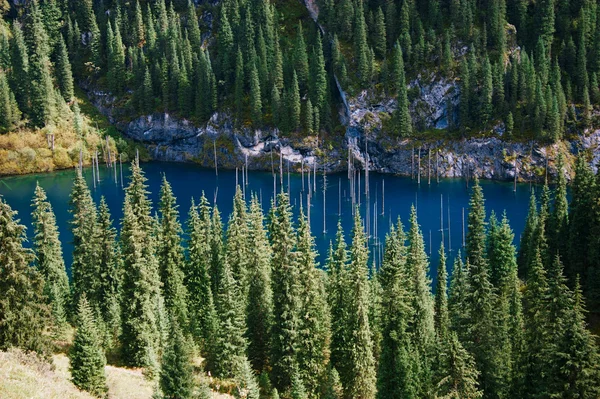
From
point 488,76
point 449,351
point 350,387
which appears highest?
point 488,76

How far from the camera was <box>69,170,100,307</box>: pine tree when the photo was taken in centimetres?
5941

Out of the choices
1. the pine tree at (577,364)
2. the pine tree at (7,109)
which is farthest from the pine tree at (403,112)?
the pine tree at (577,364)

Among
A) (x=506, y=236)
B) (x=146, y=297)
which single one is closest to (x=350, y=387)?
(x=146, y=297)

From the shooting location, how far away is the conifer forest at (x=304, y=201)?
142 feet

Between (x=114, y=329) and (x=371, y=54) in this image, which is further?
(x=371, y=54)

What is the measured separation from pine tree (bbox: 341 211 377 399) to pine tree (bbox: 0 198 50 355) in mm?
24157

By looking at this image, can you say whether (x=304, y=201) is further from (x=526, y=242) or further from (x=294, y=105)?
(x=526, y=242)

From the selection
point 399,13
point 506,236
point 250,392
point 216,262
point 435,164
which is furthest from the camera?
point 399,13

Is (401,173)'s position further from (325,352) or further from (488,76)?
(325,352)

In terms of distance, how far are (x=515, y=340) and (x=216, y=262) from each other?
33494 millimetres

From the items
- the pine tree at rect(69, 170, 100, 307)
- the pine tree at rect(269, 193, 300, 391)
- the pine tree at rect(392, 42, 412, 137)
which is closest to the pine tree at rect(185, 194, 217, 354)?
the pine tree at rect(69, 170, 100, 307)

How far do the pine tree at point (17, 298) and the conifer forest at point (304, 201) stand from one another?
0.48 ft

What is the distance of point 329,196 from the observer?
443 feet

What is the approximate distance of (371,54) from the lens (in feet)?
540
